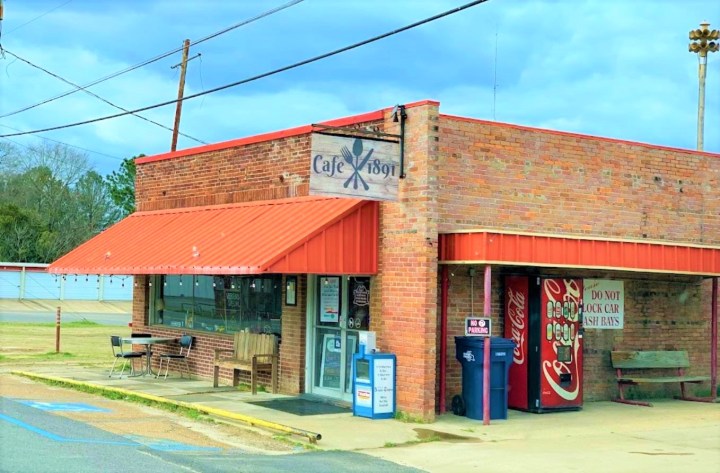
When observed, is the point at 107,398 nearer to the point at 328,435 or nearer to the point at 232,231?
the point at 232,231

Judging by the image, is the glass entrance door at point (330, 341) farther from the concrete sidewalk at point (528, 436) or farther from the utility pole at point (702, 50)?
the utility pole at point (702, 50)

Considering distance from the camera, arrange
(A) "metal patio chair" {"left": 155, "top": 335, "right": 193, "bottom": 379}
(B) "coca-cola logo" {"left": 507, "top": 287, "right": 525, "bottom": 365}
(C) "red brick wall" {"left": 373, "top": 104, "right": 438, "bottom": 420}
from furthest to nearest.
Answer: (A) "metal patio chair" {"left": 155, "top": 335, "right": 193, "bottom": 379} < (B) "coca-cola logo" {"left": 507, "top": 287, "right": 525, "bottom": 365} < (C) "red brick wall" {"left": 373, "top": 104, "right": 438, "bottom": 420}

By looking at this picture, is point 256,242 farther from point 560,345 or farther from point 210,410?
point 560,345

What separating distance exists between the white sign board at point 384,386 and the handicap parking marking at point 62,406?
14.3 feet

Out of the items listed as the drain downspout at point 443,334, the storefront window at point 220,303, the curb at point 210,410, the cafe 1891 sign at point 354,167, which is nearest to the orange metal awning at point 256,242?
the cafe 1891 sign at point 354,167

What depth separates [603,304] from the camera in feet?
54.9

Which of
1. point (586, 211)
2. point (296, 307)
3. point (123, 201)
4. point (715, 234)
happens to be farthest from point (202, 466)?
point (123, 201)

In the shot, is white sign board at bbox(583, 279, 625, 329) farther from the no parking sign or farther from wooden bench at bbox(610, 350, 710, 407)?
the no parking sign

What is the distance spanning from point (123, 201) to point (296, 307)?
51110 millimetres

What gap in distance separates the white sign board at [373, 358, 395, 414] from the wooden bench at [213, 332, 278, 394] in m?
3.25

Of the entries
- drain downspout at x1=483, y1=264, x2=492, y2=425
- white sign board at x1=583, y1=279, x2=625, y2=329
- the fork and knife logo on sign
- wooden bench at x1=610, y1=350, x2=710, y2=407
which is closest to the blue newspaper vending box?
drain downspout at x1=483, y1=264, x2=492, y2=425

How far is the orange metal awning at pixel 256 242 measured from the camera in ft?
47.0

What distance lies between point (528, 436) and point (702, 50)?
22305mm

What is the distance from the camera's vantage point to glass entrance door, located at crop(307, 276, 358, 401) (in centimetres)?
1569
